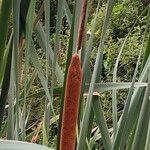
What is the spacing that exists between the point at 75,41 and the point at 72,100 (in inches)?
4.6

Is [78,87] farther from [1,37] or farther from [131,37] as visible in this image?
[131,37]

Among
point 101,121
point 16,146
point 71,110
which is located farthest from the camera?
point 101,121

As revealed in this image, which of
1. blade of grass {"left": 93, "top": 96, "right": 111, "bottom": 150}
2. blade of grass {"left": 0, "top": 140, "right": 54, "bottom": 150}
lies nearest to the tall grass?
blade of grass {"left": 93, "top": 96, "right": 111, "bottom": 150}

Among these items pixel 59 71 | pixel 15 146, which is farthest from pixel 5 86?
pixel 15 146

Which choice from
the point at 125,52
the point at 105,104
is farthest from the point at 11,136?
the point at 125,52

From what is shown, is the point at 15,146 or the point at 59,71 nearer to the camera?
the point at 15,146

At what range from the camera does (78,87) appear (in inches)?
16.8

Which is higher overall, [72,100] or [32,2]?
[32,2]

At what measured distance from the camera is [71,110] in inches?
16.3

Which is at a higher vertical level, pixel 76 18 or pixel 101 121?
pixel 76 18

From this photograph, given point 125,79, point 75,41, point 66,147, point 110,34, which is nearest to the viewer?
point 66,147

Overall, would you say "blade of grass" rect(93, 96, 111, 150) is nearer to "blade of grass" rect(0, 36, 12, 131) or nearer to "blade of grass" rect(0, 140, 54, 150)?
"blade of grass" rect(0, 36, 12, 131)

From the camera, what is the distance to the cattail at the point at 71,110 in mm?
405

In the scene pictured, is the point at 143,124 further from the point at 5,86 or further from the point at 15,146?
the point at 15,146
